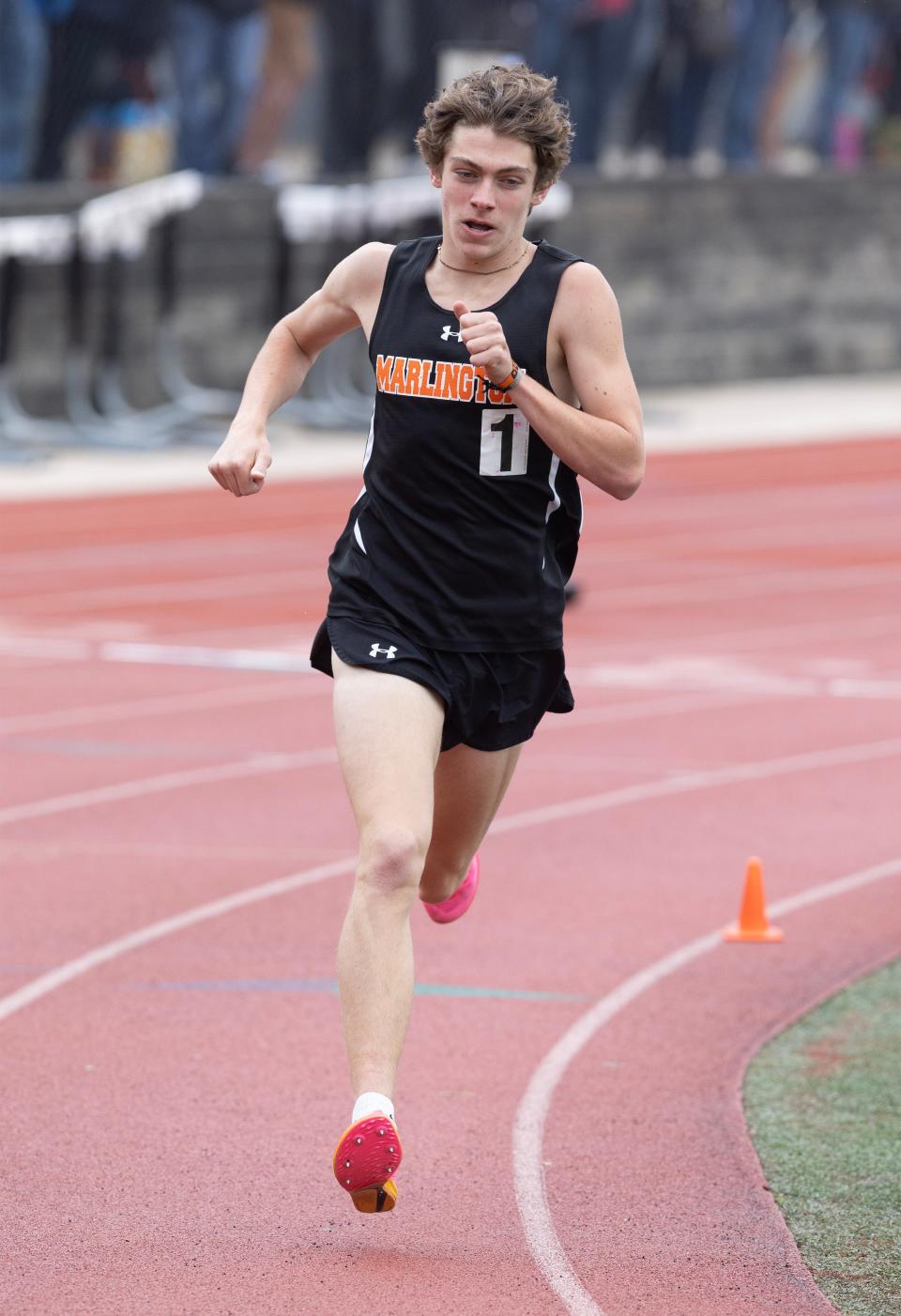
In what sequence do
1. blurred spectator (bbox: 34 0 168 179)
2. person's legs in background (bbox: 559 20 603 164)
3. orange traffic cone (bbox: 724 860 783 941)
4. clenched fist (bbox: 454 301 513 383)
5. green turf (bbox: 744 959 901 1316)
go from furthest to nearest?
person's legs in background (bbox: 559 20 603 164) → blurred spectator (bbox: 34 0 168 179) → orange traffic cone (bbox: 724 860 783 941) → green turf (bbox: 744 959 901 1316) → clenched fist (bbox: 454 301 513 383)

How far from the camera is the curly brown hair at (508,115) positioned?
175 inches

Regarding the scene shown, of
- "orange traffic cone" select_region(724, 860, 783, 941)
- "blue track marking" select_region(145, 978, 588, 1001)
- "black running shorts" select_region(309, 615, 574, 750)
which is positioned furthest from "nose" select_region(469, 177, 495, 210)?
"orange traffic cone" select_region(724, 860, 783, 941)

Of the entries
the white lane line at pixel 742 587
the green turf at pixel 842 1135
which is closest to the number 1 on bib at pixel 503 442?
the green turf at pixel 842 1135

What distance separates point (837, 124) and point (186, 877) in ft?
76.6

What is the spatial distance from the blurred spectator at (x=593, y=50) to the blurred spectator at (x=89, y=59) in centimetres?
480

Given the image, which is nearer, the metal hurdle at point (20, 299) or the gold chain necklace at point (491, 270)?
the gold chain necklace at point (491, 270)

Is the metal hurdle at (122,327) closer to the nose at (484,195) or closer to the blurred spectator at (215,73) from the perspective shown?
the blurred spectator at (215,73)

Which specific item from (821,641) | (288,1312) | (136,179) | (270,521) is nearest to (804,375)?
(136,179)

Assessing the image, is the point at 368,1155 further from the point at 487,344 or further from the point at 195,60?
the point at 195,60

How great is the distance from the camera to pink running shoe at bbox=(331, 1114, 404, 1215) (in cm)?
403

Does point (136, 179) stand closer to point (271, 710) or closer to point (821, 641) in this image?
point (821, 641)

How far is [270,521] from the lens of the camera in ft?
58.2

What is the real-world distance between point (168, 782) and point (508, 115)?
17.1 feet

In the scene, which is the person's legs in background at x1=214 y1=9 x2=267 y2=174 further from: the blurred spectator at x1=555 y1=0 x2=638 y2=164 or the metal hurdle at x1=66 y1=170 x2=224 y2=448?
the blurred spectator at x1=555 y1=0 x2=638 y2=164
